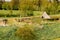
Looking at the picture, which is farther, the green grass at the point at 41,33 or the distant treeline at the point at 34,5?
the distant treeline at the point at 34,5

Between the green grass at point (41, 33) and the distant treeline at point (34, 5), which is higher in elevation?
the distant treeline at point (34, 5)

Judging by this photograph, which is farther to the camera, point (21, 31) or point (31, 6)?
point (31, 6)

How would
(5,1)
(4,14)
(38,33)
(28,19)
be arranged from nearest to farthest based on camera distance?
1. (38,33)
2. (28,19)
3. (4,14)
4. (5,1)

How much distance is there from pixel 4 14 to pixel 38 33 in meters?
2.93

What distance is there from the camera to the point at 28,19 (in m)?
7.48

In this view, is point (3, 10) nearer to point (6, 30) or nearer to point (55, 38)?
point (6, 30)

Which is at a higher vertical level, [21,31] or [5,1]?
[5,1]

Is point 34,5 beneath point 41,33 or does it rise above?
above

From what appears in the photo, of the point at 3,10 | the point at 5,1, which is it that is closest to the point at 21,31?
the point at 3,10

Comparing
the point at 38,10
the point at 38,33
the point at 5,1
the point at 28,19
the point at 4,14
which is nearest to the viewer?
the point at 38,33

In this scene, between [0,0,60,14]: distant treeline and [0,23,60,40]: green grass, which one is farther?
[0,0,60,14]: distant treeline

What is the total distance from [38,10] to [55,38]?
3.54 metres

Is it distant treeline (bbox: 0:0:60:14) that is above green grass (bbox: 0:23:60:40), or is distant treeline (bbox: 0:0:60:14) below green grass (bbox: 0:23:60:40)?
above

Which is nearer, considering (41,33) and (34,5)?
(41,33)
